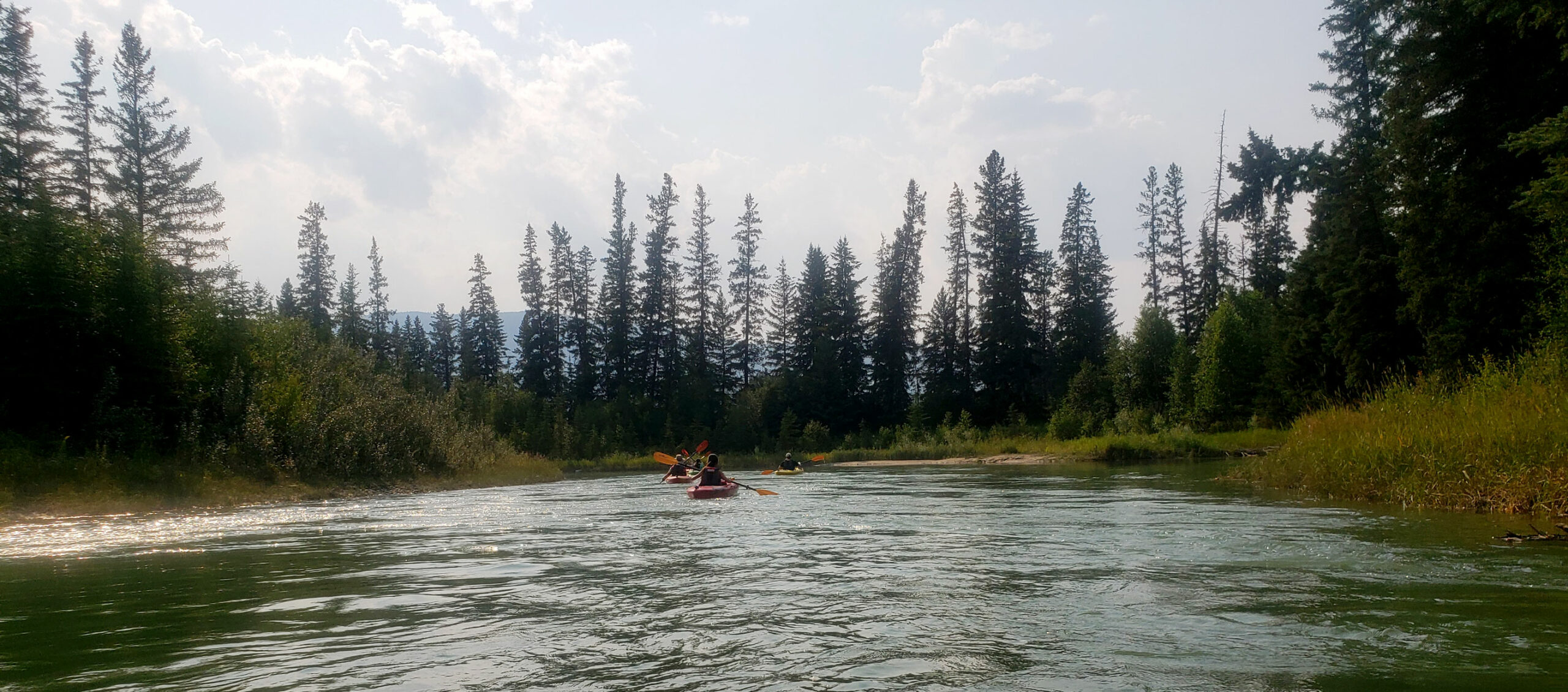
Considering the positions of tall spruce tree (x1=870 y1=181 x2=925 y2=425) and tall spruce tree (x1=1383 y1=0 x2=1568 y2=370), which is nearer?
tall spruce tree (x1=1383 y1=0 x2=1568 y2=370)

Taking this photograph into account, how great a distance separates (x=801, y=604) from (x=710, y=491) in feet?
45.3

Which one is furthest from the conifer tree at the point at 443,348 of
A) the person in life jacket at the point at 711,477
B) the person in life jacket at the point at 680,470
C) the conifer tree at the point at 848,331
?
the person in life jacket at the point at 711,477

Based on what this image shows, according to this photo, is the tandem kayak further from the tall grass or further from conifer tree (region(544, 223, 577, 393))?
conifer tree (region(544, 223, 577, 393))

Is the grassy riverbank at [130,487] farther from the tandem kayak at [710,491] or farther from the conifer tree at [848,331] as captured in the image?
the conifer tree at [848,331]

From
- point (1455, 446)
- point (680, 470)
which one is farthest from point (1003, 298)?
point (1455, 446)

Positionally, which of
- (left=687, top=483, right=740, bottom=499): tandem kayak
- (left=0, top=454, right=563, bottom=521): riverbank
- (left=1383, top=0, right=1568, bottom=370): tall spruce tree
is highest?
(left=1383, top=0, right=1568, bottom=370): tall spruce tree

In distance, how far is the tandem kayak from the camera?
2142 centimetres

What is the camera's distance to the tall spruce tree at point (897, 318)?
7162 centimetres

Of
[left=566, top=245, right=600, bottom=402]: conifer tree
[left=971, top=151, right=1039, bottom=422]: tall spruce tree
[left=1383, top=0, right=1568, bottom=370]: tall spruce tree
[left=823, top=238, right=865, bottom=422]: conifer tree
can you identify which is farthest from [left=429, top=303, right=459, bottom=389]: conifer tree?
[left=1383, top=0, right=1568, bottom=370]: tall spruce tree

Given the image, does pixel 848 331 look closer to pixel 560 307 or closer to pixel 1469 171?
pixel 560 307

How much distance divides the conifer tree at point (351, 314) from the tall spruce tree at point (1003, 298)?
46.9m

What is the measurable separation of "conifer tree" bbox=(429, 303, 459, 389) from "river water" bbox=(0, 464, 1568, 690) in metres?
78.5

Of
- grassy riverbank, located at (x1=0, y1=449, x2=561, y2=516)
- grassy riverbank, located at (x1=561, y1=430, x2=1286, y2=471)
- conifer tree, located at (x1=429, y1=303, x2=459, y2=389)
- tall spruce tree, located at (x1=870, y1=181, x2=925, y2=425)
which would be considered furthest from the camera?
conifer tree, located at (x1=429, y1=303, x2=459, y2=389)

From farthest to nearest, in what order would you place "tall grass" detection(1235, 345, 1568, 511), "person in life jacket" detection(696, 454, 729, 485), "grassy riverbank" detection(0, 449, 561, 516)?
1. "person in life jacket" detection(696, 454, 729, 485)
2. "grassy riverbank" detection(0, 449, 561, 516)
3. "tall grass" detection(1235, 345, 1568, 511)
